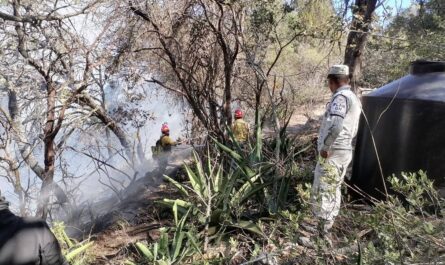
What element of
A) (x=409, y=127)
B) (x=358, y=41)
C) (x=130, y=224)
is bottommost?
(x=130, y=224)

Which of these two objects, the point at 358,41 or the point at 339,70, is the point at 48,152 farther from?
the point at 358,41

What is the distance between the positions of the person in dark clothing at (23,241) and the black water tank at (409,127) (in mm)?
3092

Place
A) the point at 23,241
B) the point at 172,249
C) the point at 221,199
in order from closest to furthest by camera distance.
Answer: the point at 23,241, the point at 172,249, the point at 221,199

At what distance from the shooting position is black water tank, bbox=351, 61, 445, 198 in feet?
14.2

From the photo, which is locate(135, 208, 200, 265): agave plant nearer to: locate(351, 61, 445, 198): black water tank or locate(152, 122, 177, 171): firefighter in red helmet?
locate(351, 61, 445, 198): black water tank

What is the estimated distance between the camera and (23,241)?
1938 mm

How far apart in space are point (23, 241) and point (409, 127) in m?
3.69

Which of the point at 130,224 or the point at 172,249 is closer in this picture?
the point at 172,249

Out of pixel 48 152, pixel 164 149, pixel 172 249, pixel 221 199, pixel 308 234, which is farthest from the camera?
pixel 164 149

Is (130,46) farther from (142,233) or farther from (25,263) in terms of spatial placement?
(25,263)

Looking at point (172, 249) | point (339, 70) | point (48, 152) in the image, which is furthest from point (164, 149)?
point (339, 70)

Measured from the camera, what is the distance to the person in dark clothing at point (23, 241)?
1.91 meters

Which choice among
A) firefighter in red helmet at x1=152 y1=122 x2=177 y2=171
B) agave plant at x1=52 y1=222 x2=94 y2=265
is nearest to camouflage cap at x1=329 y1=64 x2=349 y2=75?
agave plant at x1=52 y1=222 x2=94 y2=265

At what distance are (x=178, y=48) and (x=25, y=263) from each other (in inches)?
210
